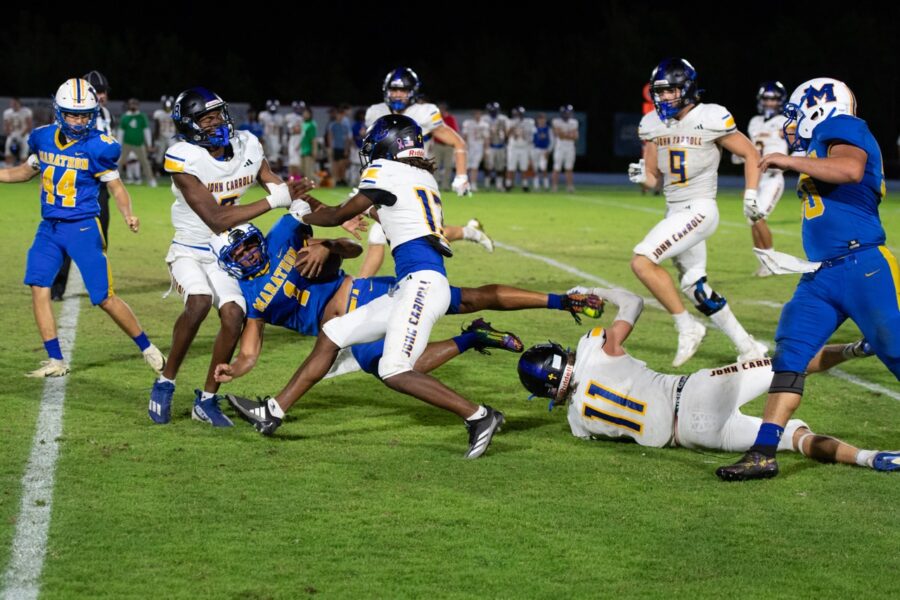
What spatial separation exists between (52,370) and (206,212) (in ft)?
5.71

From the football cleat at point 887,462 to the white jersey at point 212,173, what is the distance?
11.7 feet

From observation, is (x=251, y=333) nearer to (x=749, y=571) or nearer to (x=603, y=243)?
(x=749, y=571)

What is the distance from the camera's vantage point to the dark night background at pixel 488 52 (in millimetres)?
38750

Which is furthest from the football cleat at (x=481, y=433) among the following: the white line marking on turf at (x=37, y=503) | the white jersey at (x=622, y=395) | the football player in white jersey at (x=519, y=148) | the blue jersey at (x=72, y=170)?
the football player in white jersey at (x=519, y=148)

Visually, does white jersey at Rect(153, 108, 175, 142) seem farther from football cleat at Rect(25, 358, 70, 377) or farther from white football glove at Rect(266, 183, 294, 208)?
white football glove at Rect(266, 183, 294, 208)

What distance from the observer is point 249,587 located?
4.08m

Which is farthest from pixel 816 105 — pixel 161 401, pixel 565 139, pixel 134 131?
pixel 565 139

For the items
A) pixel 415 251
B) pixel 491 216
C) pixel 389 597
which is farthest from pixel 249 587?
pixel 491 216

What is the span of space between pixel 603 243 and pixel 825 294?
33.7 ft

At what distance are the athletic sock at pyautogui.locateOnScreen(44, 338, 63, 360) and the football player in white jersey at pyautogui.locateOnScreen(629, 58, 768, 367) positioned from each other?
3.59 meters

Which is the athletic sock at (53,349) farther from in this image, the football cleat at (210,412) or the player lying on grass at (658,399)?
the player lying on grass at (658,399)

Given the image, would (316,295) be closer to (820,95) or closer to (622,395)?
(622,395)

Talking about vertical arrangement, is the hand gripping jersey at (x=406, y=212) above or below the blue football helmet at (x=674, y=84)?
below

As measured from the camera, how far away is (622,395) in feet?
18.9
